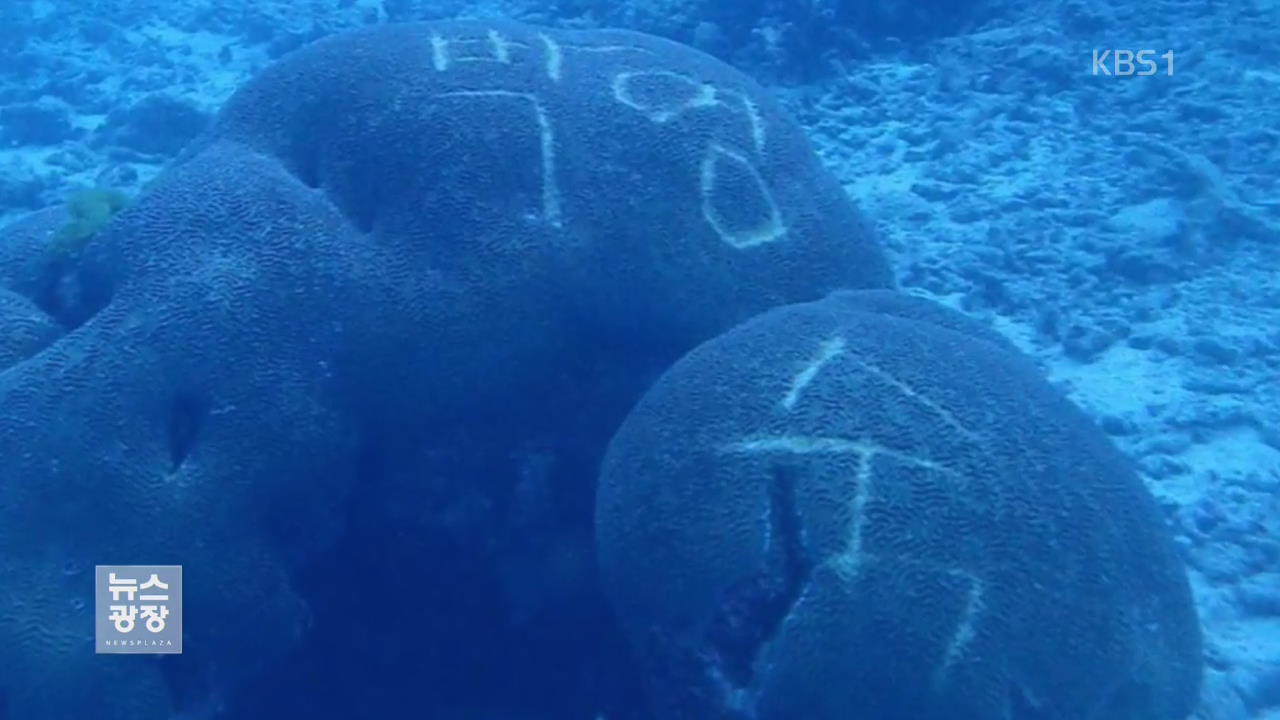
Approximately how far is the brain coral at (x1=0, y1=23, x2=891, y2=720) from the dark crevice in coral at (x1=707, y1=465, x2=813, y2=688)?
4.00 feet

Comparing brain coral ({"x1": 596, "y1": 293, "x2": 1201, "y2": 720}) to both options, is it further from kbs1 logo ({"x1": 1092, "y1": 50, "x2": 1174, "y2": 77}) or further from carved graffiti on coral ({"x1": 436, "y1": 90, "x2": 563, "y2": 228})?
kbs1 logo ({"x1": 1092, "y1": 50, "x2": 1174, "y2": 77})

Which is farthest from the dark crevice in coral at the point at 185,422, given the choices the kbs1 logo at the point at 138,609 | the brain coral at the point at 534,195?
the brain coral at the point at 534,195

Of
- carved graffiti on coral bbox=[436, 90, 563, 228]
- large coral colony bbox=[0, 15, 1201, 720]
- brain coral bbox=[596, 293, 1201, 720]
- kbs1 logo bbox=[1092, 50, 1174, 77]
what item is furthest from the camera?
kbs1 logo bbox=[1092, 50, 1174, 77]

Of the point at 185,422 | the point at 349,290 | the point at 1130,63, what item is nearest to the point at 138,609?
the point at 185,422

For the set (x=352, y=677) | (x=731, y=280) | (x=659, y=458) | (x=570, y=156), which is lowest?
(x=352, y=677)

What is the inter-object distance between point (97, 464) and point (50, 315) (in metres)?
0.93

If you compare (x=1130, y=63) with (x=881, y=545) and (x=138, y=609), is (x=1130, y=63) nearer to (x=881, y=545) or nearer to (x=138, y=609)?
(x=881, y=545)

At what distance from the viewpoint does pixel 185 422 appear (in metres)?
3.80

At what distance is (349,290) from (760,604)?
198cm

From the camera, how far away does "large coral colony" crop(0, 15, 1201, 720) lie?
330 centimetres

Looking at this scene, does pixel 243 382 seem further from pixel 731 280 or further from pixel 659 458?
→ pixel 731 280

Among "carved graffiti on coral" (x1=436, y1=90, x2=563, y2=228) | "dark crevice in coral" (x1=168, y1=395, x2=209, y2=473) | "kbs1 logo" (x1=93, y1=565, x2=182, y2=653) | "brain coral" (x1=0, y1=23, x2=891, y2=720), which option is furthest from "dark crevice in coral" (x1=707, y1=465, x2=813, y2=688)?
"dark crevice in coral" (x1=168, y1=395, x2=209, y2=473)

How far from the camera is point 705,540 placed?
11.2 ft

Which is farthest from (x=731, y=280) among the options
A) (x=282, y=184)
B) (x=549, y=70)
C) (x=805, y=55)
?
(x=805, y=55)
